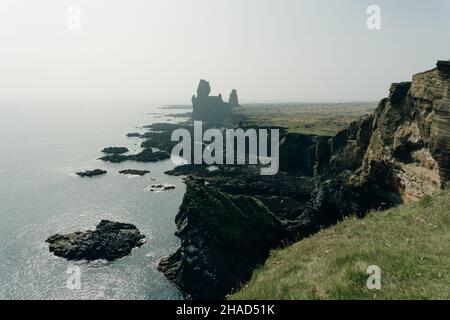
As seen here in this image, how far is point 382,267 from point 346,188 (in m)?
34.3

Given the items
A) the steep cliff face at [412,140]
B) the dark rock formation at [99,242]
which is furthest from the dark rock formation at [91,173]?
the steep cliff face at [412,140]

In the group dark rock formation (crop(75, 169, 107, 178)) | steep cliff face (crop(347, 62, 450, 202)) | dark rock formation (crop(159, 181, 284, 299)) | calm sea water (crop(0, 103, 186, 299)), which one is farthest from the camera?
dark rock formation (crop(75, 169, 107, 178))

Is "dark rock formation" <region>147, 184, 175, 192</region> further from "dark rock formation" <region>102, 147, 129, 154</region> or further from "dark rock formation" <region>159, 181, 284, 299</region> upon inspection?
"dark rock formation" <region>102, 147, 129, 154</region>

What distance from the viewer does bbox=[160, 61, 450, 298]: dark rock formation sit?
99.6 feet

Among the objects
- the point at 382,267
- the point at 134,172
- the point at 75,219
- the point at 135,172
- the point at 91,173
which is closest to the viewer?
the point at 382,267

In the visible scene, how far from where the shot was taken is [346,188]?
4600cm

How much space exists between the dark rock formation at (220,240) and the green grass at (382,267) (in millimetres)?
19009

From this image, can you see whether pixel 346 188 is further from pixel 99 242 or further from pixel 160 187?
pixel 160 187

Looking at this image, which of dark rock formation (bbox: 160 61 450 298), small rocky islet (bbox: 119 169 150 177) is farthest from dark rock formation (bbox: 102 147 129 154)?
dark rock formation (bbox: 160 61 450 298)

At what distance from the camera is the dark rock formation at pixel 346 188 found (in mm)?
30344

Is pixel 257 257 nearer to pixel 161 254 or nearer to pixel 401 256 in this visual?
pixel 161 254

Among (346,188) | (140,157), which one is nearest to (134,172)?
(140,157)

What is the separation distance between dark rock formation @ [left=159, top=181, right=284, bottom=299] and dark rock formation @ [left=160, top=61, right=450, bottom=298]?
0.10 m
